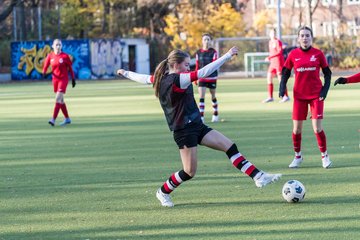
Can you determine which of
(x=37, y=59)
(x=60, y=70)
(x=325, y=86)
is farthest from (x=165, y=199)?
(x=37, y=59)

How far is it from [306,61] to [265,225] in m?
4.38

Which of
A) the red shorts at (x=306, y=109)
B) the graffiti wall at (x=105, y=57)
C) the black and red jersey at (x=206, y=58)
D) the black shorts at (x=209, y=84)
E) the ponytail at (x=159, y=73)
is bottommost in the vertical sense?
the graffiti wall at (x=105, y=57)

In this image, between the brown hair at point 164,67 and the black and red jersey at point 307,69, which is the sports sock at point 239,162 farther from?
the black and red jersey at point 307,69

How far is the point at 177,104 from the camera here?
9500mm

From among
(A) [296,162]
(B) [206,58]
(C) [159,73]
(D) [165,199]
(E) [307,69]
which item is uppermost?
(C) [159,73]

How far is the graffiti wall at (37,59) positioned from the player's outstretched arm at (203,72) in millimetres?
51273

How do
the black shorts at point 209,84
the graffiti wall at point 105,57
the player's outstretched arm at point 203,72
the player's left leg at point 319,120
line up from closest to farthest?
1. the player's outstretched arm at point 203,72
2. the player's left leg at point 319,120
3. the black shorts at point 209,84
4. the graffiti wall at point 105,57

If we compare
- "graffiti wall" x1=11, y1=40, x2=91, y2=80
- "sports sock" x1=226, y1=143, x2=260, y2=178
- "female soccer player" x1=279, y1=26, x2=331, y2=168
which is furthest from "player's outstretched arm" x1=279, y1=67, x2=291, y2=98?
"graffiti wall" x1=11, y1=40, x2=91, y2=80

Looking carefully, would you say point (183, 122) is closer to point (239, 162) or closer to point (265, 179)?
point (239, 162)

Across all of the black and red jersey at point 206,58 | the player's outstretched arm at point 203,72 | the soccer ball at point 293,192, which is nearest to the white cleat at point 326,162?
the soccer ball at point 293,192

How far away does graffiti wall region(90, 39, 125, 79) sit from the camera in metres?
61.0

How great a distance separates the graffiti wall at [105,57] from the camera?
61.0 m

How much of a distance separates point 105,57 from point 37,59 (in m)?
4.70

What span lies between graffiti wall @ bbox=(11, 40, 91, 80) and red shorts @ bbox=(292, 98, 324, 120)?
48.4 metres
